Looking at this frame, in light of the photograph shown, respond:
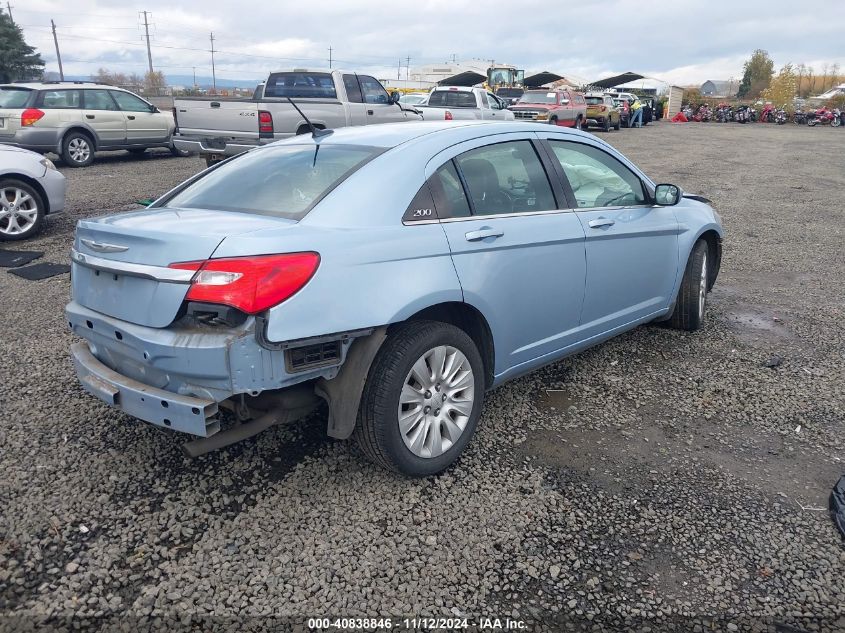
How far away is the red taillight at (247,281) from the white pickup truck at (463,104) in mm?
15830

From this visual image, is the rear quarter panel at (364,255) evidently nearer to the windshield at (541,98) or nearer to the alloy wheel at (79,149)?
the alloy wheel at (79,149)

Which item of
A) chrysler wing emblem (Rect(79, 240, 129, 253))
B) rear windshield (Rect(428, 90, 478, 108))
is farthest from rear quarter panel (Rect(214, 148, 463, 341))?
Answer: rear windshield (Rect(428, 90, 478, 108))

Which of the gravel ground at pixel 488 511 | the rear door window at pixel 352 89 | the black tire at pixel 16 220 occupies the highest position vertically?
the rear door window at pixel 352 89

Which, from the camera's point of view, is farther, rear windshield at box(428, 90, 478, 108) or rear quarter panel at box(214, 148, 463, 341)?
rear windshield at box(428, 90, 478, 108)

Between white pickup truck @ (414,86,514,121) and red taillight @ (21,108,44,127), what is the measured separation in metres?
8.86

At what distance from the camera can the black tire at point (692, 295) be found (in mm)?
5137

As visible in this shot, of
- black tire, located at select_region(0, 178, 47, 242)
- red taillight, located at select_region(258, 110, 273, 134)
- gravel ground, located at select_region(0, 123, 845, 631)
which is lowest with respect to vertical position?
gravel ground, located at select_region(0, 123, 845, 631)

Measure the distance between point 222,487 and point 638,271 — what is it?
2913mm

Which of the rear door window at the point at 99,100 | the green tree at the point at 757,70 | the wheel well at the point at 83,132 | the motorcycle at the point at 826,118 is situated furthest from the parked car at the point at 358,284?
the green tree at the point at 757,70

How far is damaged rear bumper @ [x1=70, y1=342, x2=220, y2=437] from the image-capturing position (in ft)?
8.87

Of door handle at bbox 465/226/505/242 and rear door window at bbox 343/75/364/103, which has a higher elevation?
rear door window at bbox 343/75/364/103

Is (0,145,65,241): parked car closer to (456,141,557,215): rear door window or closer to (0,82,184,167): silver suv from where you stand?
(0,82,184,167): silver suv

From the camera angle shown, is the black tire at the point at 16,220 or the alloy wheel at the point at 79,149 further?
the alloy wheel at the point at 79,149

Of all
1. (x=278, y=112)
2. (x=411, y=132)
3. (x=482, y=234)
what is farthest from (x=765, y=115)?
(x=482, y=234)
